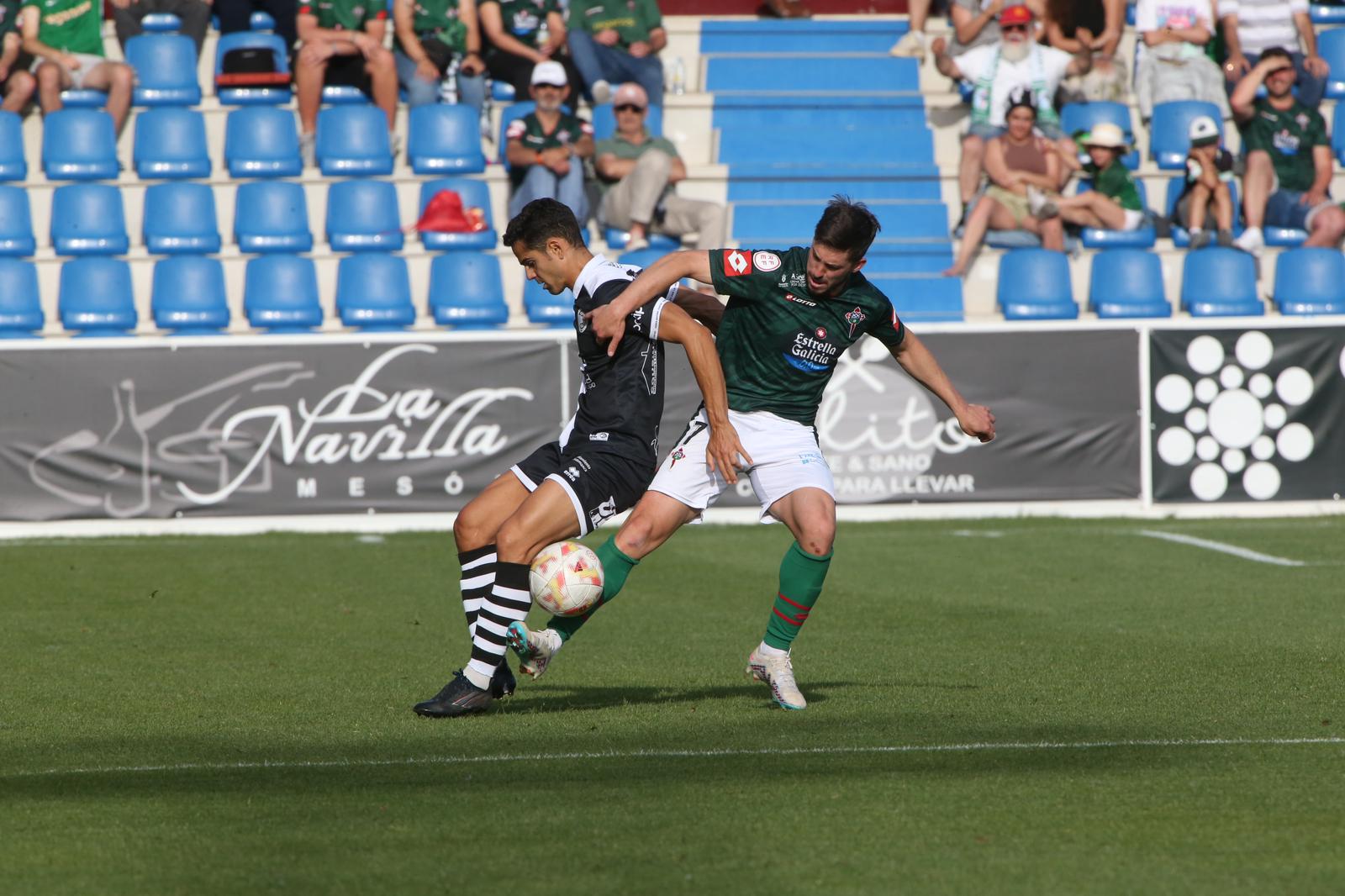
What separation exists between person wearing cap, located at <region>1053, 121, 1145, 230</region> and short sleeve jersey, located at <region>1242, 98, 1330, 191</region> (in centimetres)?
148

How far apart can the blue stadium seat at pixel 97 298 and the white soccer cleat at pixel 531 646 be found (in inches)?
433

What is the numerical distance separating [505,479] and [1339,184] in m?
14.7

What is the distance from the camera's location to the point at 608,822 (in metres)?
4.61

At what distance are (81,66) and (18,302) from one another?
322cm

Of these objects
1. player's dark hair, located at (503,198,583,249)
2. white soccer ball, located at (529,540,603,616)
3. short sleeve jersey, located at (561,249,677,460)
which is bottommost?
white soccer ball, located at (529,540,603,616)

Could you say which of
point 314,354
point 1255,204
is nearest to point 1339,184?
point 1255,204

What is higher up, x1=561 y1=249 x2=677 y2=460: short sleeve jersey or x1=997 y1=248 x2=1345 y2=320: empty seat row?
x1=561 y1=249 x2=677 y2=460: short sleeve jersey

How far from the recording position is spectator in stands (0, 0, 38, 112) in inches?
698

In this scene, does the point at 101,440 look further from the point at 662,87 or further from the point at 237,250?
the point at 662,87

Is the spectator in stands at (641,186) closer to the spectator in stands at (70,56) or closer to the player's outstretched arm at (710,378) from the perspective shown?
the spectator in stands at (70,56)

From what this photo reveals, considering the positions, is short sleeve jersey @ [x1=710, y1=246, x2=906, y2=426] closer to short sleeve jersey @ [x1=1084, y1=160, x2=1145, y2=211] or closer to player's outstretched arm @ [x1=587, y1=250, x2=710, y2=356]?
player's outstretched arm @ [x1=587, y1=250, x2=710, y2=356]

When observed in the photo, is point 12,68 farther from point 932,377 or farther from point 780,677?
point 780,677

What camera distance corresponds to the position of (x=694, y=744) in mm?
5754

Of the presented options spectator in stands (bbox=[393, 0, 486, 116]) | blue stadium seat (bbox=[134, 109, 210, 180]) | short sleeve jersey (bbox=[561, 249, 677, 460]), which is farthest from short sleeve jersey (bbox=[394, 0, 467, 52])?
short sleeve jersey (bbox=[561, 249, 677, 460])
